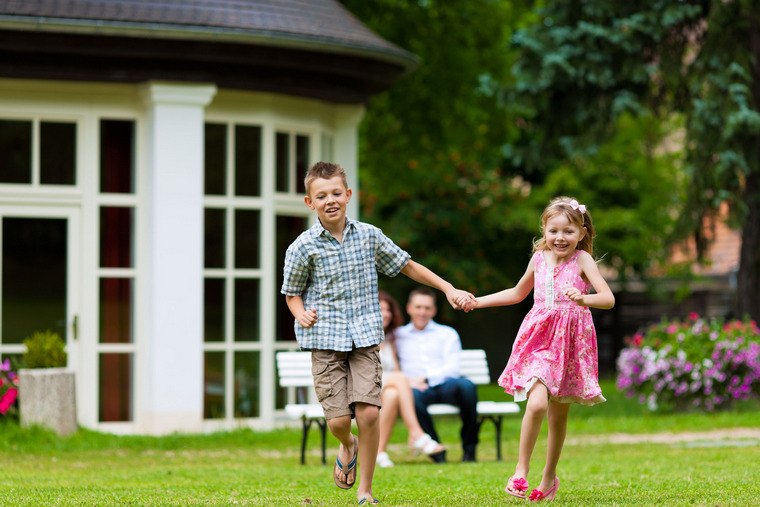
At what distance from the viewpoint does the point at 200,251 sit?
41.8 feet

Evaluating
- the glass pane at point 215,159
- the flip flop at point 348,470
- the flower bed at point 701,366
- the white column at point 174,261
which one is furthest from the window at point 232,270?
the flip flop at point 348,470

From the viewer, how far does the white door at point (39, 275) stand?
1267 centimetres

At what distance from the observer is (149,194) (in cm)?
1284

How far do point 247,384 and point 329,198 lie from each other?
6758 millimetres

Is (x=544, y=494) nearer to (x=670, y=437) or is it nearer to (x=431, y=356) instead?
(x=431, y=356)

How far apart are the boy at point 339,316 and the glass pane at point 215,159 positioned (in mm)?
6294

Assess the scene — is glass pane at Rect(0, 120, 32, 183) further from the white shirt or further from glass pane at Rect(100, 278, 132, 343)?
the white shirt

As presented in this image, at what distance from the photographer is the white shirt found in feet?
36.2

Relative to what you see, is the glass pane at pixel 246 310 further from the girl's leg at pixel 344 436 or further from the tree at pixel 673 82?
the girl's leg at pixel 344 436

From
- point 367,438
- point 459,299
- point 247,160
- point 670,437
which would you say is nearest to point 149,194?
point 247,160

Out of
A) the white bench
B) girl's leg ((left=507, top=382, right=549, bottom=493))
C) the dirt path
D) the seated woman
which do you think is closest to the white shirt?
the seated woman

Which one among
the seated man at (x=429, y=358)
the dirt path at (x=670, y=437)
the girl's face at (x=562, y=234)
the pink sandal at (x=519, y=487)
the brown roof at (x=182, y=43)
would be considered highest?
the brown roof at (x=182, y=43)

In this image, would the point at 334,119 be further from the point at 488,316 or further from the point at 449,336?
the point at 488,316

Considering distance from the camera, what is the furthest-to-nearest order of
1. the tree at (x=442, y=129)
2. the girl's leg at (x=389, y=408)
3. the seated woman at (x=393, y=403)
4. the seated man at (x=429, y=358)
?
the tree at (x=442, y=129) < the seated man at (x=429, y=358) < the girl's leg at (x=389, y=408) < the seated woman at (x=393, y=403)
